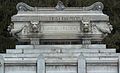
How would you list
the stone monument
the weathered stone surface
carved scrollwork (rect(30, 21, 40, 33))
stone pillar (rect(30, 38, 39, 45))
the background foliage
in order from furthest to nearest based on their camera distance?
the background foliage
stone pillar (rect(30, 38, 39, 45))
carved scrollwork (rect(30, 21, 40, 33))
the stone monument
the weathered stone surface

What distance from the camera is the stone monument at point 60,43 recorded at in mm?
19938

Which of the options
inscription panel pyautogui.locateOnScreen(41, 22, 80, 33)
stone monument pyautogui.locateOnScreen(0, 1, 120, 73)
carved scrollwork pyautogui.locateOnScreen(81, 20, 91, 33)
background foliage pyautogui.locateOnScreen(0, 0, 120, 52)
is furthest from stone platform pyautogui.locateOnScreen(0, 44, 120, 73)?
background foliage pyautogui.locateOnScreen(0, 0, 120, 52)

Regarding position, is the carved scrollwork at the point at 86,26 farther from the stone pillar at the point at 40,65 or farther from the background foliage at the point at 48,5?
the background foliage at the point at 48,5

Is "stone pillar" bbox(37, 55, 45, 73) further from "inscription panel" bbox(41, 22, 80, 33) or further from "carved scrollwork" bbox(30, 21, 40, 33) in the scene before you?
"inscription panel" bbox(41, 22, 80, 33)

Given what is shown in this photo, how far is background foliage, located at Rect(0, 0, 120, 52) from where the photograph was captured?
34400mm

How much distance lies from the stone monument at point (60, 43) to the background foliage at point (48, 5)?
11.9 metres

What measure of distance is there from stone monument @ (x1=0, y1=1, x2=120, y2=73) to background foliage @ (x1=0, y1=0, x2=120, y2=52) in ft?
39.0

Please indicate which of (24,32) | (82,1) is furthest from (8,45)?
(24,32)

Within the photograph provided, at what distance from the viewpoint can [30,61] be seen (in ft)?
65.3

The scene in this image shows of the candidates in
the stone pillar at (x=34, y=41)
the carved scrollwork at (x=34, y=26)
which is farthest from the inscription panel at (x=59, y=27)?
the stone pillar at (x=34, y=41)

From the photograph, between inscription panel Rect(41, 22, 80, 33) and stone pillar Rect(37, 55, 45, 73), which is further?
inscription panel Rect(41, 22, 80, 33)

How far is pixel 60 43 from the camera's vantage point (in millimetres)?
22391

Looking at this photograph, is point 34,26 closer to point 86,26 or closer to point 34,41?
point 34,41

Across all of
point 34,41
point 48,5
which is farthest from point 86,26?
point 48,5
